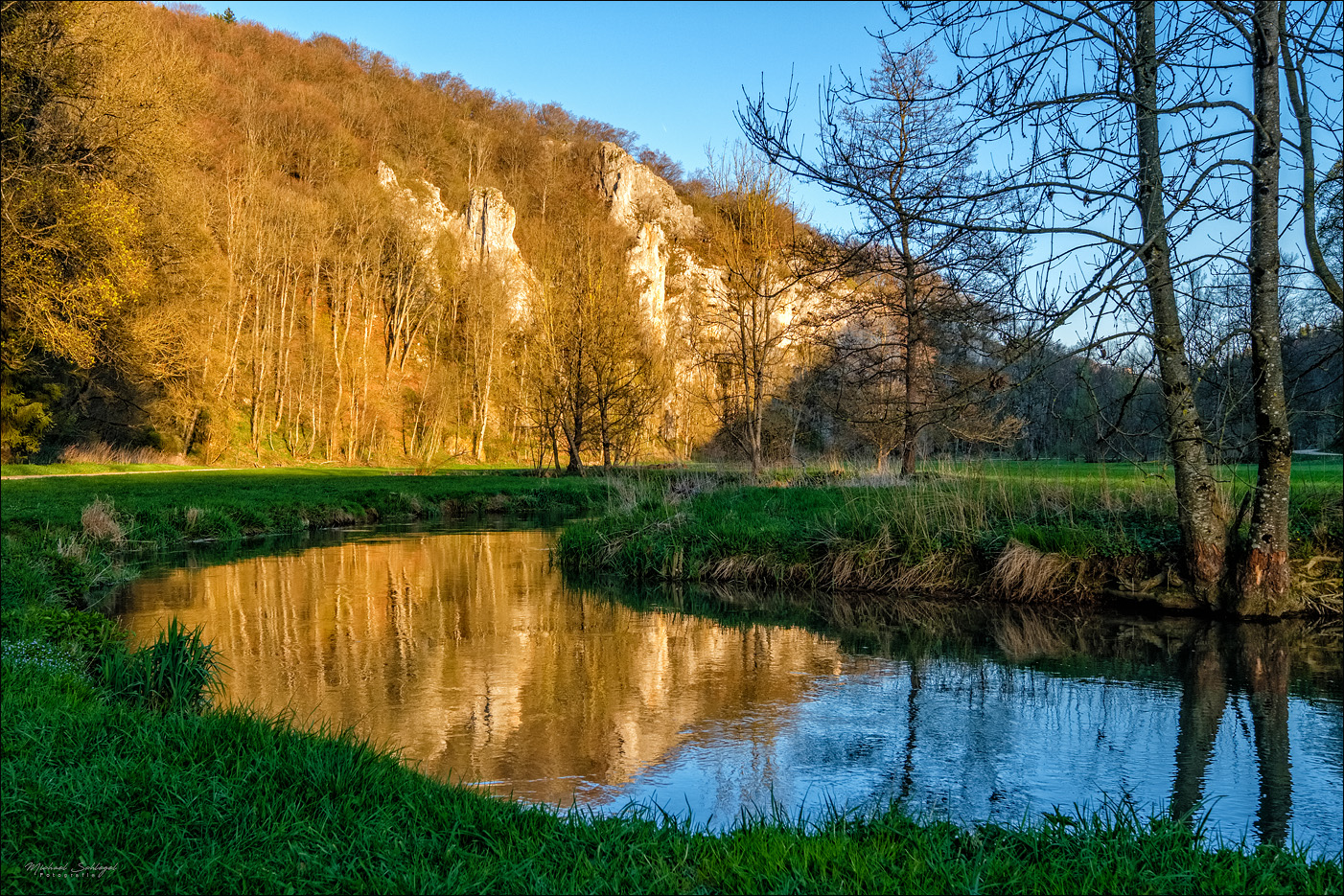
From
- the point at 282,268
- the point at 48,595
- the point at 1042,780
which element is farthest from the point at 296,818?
the point at 282,268

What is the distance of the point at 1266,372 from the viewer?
822 cm

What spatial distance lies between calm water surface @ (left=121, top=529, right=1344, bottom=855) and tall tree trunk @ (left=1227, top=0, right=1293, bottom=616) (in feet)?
1.51

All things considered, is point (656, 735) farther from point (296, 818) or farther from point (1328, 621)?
point (1328, 621)

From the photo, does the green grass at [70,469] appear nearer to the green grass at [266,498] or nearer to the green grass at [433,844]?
the green grass at [266,498]

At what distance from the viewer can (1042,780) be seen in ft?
17.3

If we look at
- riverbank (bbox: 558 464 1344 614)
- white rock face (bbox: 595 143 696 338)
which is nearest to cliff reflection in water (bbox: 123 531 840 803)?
riverbank (bbox: 558 464 1344 614)

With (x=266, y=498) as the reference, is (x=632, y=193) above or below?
above

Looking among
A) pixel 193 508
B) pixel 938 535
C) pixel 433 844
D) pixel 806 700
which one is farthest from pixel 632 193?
pixel 433 844

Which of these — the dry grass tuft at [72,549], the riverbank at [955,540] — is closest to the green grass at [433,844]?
the riverbank at [955,540]

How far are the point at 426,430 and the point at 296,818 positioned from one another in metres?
45.9

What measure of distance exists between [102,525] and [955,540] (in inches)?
520

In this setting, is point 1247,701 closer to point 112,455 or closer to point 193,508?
point 193,508

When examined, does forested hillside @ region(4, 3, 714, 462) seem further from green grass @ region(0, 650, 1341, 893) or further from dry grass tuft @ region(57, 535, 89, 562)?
green grass @ region(0, 650, 1341, 893)

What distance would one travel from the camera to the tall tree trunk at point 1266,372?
7.42 metres
